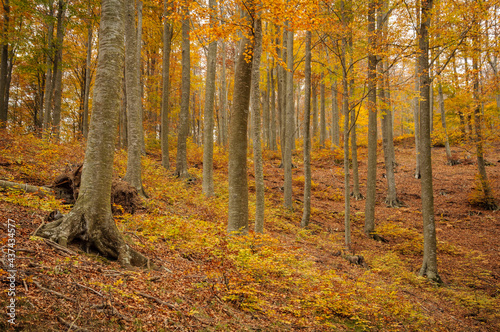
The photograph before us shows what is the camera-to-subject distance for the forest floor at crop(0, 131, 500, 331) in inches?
116

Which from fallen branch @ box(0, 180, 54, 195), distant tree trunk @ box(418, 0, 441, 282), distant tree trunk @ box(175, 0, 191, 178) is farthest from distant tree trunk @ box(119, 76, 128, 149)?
distant tree trunk @ box(418, 0, 441, 282)

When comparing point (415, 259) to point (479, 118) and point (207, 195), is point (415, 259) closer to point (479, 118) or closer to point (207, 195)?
point (207, 195)

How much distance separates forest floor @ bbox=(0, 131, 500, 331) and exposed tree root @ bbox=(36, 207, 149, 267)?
6.3 inches

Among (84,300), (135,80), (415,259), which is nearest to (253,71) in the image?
(135,80)

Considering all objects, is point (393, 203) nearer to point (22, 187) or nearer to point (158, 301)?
point (158, 301)

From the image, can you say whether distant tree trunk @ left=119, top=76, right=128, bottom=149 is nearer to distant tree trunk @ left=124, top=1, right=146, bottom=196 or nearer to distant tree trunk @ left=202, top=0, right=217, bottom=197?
distant tree trunk @ left=202, top=0, right=217, bottom=197

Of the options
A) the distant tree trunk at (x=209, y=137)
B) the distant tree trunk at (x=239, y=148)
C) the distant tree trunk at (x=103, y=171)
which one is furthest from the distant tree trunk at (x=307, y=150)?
the distant tree trunk at (x=103, y=171)

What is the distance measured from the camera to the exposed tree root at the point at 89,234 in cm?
383

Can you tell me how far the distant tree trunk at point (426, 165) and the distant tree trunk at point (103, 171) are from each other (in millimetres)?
8113

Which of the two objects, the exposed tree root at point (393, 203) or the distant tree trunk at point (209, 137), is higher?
the distant tree trunk at point (209, 137)

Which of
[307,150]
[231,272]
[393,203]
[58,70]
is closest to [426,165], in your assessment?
[307,150]

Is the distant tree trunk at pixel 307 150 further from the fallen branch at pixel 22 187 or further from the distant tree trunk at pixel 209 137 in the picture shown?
the fallen branch at pixel 22 187

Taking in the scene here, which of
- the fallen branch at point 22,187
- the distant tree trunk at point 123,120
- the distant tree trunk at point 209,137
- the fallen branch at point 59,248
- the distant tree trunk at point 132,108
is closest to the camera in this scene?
the fallen branch at point 59,248

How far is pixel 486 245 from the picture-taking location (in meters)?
11.2
